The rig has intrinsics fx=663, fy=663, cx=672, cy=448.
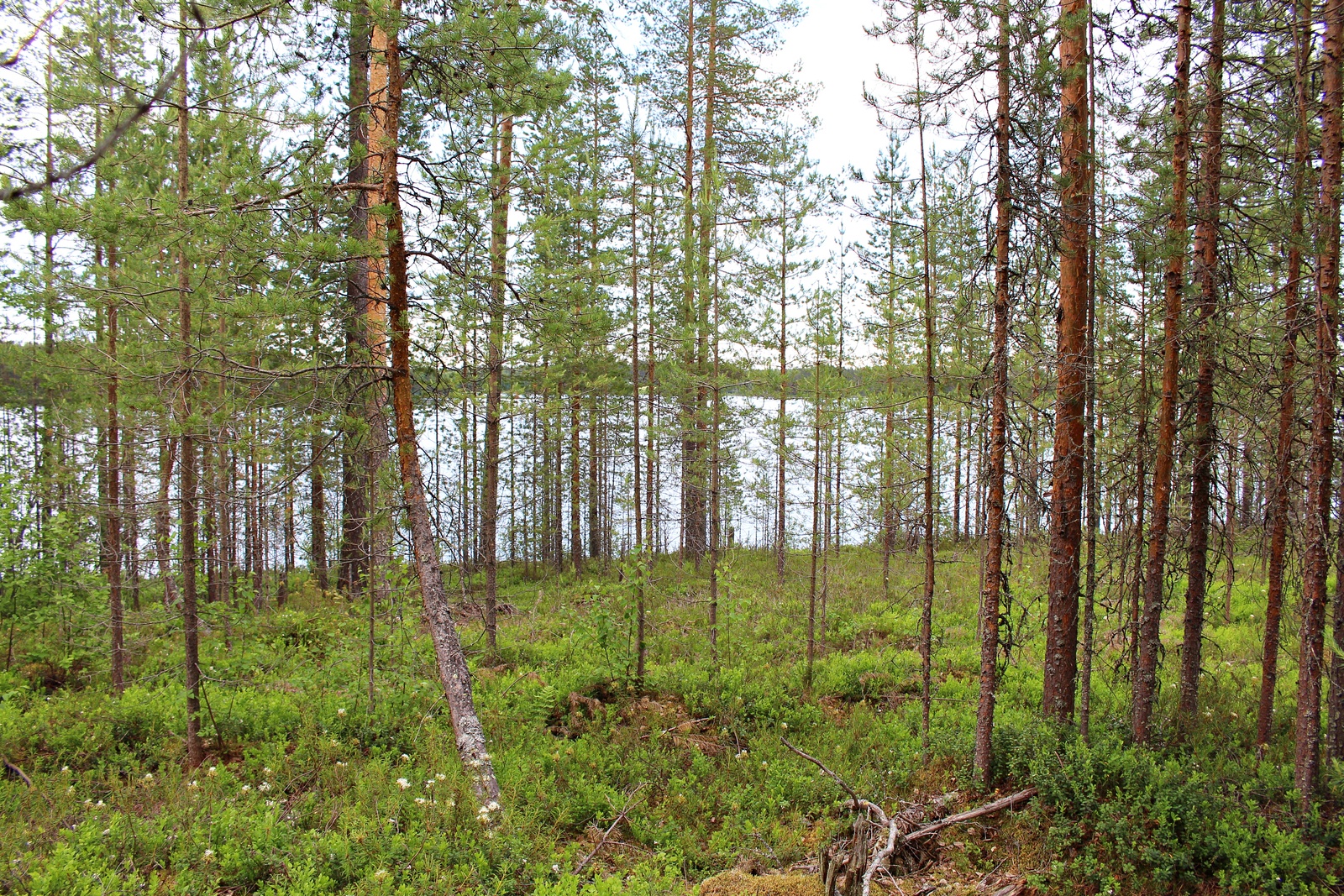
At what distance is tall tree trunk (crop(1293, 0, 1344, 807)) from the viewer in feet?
18.2

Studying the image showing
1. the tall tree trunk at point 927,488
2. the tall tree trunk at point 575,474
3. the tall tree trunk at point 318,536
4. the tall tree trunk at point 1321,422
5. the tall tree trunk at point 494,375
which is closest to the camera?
the tall tree trunk at point 1321,422

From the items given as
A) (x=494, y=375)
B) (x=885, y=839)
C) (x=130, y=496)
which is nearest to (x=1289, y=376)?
(x=885, y=839)

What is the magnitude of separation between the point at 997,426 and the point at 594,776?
5511mm

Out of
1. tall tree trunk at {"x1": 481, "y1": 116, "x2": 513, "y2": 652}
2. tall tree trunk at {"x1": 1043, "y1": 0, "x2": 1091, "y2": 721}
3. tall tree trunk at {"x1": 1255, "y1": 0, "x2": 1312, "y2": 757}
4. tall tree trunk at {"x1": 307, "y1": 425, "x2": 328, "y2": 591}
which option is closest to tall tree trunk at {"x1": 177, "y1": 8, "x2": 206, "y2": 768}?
tall tree trunk at {"x1": 481, "y1": 116, "x2": 513, "y2": 652}

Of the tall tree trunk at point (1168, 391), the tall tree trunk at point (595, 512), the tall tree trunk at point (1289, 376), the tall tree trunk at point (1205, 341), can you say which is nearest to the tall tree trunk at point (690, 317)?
the tall tree trunk at point (595, 512)

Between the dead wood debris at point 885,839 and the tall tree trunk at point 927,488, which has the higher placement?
the tall tree trunk at point 927,488

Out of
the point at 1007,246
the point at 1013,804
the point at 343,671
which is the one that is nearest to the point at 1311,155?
the point at 1007,246

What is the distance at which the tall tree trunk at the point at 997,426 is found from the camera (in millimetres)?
6570

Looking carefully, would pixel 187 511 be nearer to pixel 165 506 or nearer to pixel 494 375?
pixel 165 506

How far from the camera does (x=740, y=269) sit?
11.5 meters

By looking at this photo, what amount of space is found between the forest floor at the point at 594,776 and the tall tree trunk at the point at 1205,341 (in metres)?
0.90

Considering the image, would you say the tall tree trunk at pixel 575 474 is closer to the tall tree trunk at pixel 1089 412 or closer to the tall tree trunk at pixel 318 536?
the tall tree trunk at pixel 318 536

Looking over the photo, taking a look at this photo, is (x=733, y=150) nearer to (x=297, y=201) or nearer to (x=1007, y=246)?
(x=1007, y=246)

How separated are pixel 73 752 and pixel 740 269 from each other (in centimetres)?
1078
